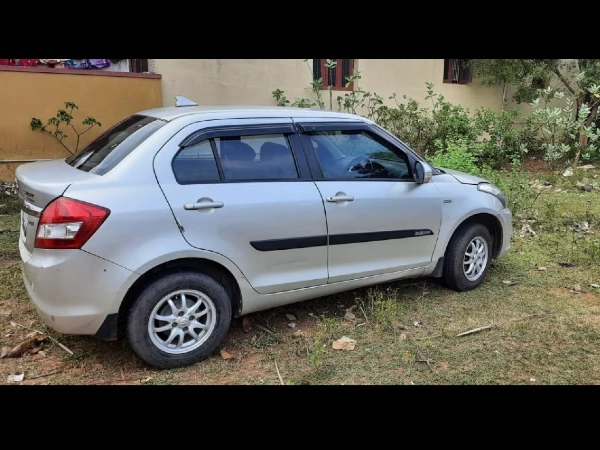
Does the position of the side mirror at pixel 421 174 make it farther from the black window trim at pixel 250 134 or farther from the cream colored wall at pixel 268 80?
the cream colored wall at pixel 268 80

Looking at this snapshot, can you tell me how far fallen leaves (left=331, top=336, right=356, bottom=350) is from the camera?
11.8ft

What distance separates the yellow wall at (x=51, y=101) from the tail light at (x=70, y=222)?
668cm

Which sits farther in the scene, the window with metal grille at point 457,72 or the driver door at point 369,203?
the window with metal grille at point 457,72

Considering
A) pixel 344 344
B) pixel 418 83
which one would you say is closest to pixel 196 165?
pixel 344 344

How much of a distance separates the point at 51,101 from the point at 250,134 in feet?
21.6

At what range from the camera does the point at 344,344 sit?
3.64 meters

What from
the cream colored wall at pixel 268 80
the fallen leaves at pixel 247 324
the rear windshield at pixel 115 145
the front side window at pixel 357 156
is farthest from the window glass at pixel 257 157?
the cream colored wall at pixel 268 80

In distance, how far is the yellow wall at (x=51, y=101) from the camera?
8.25m

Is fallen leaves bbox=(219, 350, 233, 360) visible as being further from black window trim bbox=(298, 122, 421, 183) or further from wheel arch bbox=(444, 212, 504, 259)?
wheel arch bbox=(444, 212, 504, 259)

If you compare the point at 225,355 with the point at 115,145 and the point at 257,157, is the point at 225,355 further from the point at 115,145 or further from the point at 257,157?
the point at 115,145

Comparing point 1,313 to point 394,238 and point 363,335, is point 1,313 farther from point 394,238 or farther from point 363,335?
point 394,238

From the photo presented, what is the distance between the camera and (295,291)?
363 cm
